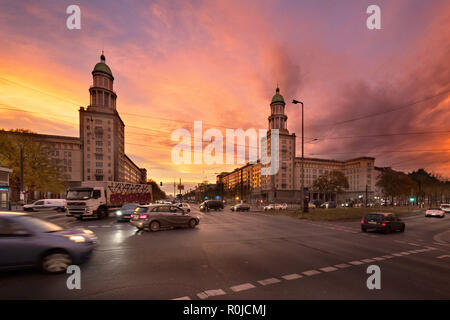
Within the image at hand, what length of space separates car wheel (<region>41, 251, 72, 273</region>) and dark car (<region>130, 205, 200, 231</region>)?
275 inches

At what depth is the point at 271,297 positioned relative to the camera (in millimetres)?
4418

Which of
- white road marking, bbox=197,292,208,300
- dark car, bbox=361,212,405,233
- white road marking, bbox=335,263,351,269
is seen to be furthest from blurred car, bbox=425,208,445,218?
white road marking, bbox=197,292,208,300

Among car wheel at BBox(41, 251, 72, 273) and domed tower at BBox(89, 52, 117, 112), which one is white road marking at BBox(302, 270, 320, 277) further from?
domed tower at BBox(89, 52, 117, 112)

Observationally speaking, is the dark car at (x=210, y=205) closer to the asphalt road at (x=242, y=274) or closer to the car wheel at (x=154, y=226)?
the car wheel at (x=154, y=226)

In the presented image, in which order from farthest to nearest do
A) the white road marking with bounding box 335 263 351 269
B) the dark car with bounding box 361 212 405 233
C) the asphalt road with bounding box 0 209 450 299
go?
1. the dark car with bounding box 361 212 405 233
2. the white road marking with bounding box 335 263 351 269
3. the asphalt road with bounding box 0 209 450 299

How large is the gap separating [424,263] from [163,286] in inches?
337

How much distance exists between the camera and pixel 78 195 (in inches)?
716

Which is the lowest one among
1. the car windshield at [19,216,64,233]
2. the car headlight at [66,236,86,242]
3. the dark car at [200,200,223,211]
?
the dark car at [200,200,223,211]

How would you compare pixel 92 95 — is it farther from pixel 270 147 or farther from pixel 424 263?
pixel 424 263

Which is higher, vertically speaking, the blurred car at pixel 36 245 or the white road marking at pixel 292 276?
the blurred car at pixel 36 245

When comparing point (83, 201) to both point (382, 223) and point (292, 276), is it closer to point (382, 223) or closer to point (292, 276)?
point (292, 276)

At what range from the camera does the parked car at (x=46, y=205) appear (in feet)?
98.4

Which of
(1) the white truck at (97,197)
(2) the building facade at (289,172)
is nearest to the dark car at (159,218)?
(1) the white truck at (97,197)

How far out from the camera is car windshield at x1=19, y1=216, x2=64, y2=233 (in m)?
5.75
